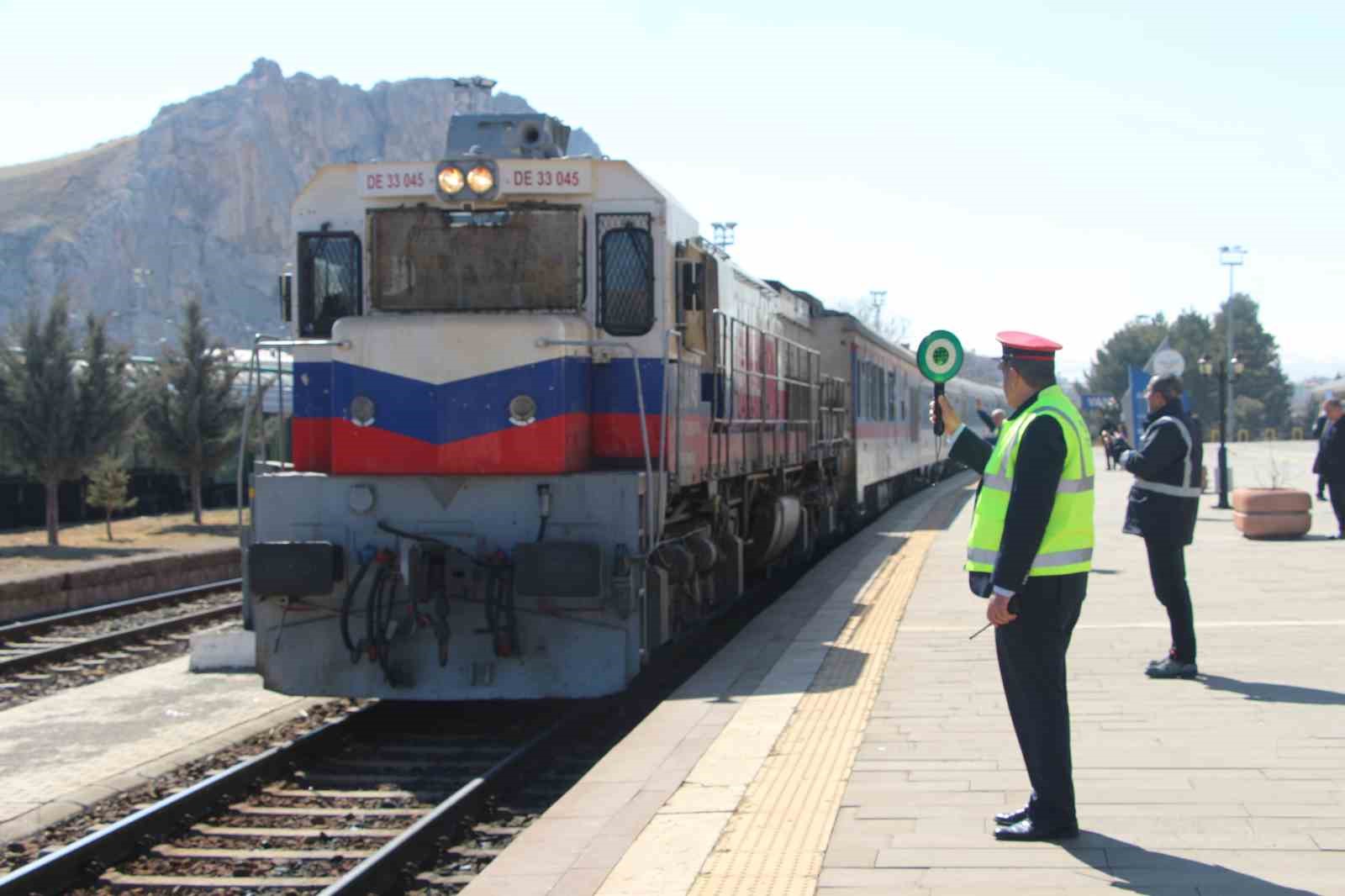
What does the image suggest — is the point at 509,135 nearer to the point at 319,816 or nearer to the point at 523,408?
the point at 523,408

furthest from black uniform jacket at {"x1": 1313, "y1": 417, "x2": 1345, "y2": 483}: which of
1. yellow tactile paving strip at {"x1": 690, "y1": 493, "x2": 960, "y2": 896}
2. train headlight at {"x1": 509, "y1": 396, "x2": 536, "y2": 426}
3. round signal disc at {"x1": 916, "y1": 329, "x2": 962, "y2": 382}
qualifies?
train headlight at {"x1": 509, "y1": 396, "x2": 536, "y2": 426}

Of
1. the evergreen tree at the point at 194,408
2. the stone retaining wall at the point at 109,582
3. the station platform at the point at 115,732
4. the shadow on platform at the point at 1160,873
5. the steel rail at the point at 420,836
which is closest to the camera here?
the shadow on platform at the point at 1160,873

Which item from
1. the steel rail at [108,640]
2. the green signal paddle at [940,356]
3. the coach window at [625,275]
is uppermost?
the coach window at [625,275]

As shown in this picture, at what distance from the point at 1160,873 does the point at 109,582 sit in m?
15.5

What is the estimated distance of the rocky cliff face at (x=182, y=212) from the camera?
164500mm

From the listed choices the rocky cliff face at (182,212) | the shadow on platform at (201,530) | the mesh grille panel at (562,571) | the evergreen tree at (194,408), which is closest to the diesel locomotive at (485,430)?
the mesh grille panel at (562,571)

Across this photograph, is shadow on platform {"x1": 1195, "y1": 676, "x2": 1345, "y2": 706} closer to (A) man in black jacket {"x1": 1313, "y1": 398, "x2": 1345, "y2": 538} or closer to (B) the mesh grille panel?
(B) the mesh grille panel

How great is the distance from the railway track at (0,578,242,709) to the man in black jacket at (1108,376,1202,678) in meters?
8.09

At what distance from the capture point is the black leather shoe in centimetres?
532

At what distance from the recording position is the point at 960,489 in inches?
1464

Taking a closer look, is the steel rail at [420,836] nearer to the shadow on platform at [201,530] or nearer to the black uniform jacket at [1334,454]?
the black uniform jacket at [1334,454]

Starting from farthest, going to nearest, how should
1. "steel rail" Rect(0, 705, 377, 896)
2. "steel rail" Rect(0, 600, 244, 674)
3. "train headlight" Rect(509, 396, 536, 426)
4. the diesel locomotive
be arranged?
1. "steel rail" Rect(0, 600, 244, 674)
2. "train headlight" Rect(509, 396, 536, 426)
3. the diesel locomotive
4. "steel rail" Rect(0, 705, 377, 896)

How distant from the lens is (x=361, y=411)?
9203 millimetres

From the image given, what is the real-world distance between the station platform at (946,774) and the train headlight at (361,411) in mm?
2545
